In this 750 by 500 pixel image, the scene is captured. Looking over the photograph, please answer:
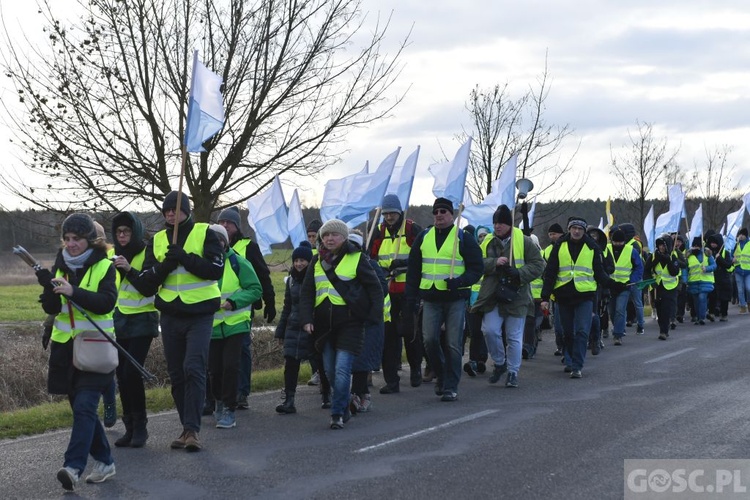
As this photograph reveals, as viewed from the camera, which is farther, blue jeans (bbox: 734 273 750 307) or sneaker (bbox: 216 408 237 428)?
blue jeans (bbox: 734 273 750 307)

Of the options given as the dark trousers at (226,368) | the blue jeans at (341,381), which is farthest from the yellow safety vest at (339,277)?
the dark trousers at (226,368)

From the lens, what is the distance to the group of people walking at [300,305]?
6.81 m

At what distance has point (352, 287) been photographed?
29.5 ft

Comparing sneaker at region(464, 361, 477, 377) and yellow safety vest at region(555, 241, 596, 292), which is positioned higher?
yellow safety vest at region(555, 241, 596, 292)

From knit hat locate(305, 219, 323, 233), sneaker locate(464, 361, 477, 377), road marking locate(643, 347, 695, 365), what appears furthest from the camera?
road marking locate(643, 347, 695, 365)

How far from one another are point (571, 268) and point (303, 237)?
3.62 metres

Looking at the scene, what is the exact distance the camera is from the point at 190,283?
26.0 ft

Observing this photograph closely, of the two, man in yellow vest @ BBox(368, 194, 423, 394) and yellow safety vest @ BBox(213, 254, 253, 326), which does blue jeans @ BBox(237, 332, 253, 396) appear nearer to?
yellow safety vest @ BBox(213, 254, 253, 326)

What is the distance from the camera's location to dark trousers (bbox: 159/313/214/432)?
7.81m

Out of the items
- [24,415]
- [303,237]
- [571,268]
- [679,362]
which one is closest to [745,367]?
[679,362]

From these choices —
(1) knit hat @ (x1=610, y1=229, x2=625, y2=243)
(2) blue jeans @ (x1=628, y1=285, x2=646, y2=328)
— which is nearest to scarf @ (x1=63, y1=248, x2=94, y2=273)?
(1) knit hat @ (x1=610, y1=229, x2=625, y2=243)

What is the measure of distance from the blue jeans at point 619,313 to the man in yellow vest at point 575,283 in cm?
467

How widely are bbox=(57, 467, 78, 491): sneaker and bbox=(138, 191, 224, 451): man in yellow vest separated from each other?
1488 millimetres

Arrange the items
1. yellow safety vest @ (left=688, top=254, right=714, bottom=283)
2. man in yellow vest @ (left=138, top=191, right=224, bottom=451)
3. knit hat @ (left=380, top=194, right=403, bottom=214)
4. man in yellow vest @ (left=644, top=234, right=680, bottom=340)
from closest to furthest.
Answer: man in yellow vest @ (left=138, top=191, right=224, bottom=451)
knit hat @ (left=380, top=194, right=403, bottom=214)
man in yellow vest @ (left=644, top=234, right=680, bottom=340)
yellow safety vest @ (left=688, top=254, right=714, bottom=283)
